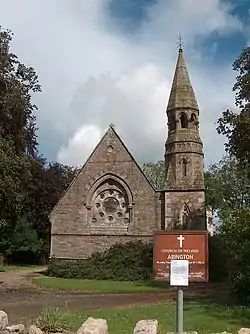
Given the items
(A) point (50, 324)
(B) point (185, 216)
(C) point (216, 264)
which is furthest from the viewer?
(B) point (185, 216)

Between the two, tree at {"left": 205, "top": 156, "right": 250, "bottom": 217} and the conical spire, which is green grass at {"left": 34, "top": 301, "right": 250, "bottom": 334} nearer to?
the conical spire

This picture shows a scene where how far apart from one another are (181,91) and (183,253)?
3104 cm

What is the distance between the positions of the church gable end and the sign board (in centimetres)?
2689

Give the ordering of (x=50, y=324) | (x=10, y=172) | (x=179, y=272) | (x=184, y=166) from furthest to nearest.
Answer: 1. (x=184, y=166)
2. (x=10, y=172)
3. (x=50, y=324)
4. (x=179, y=272)

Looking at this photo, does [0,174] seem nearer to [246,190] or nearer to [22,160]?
[22,160]

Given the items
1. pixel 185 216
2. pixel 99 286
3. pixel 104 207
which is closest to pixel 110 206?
pixel 104 207

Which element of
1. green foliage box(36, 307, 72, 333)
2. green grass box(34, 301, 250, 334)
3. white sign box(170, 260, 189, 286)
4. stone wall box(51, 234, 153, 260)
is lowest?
green grass box(34, 301, 250, 334)

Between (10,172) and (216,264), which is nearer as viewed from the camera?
(10,172)

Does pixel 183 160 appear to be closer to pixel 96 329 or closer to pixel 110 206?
pixel 110 206

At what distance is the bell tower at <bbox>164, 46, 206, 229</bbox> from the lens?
3638 cm

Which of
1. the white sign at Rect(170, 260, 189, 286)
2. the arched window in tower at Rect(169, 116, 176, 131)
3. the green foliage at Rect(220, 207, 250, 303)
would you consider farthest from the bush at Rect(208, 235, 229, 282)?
the white sign at Rect(170, 260, 189, 286)

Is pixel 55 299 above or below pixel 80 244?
below

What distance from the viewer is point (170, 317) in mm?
14781

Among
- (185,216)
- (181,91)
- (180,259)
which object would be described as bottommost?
(180,259)
